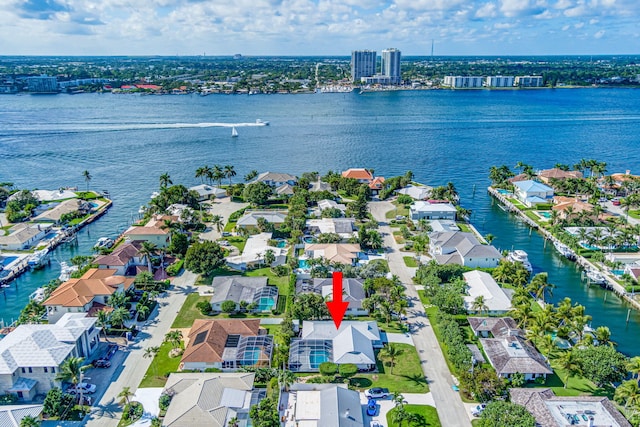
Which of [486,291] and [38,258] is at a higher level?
[486,291]

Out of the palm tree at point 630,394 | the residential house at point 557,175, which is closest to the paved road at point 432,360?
the palm tree at point 630,394

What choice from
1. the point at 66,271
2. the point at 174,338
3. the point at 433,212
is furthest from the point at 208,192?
the point at 174,338

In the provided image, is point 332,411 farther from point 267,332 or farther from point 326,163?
point 326,163

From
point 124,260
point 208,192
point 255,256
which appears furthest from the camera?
point 208,192

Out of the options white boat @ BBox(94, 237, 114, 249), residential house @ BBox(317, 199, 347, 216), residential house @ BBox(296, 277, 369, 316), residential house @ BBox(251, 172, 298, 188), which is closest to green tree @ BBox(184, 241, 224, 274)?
residential house @ BBox(296, 277, 369, 316)

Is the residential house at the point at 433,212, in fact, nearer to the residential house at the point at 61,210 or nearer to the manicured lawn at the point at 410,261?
the manicured lawn at the point at 410,261

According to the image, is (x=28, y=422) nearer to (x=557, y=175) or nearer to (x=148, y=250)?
(x=148, y=250)
